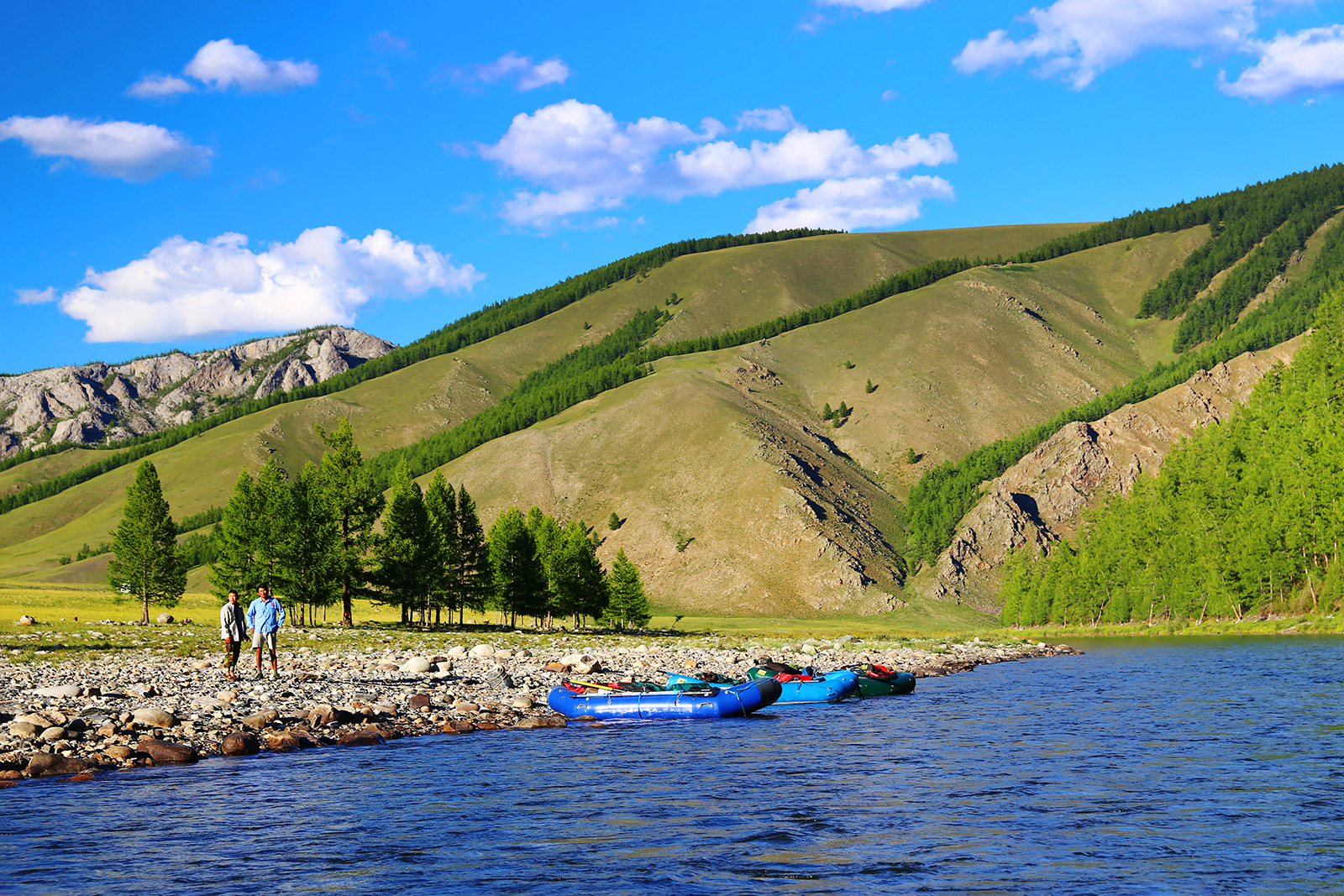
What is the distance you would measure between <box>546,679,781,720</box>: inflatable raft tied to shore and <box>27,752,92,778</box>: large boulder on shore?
19.4 metres

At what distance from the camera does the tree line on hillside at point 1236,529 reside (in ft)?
341

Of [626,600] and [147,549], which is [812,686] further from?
[626,600]

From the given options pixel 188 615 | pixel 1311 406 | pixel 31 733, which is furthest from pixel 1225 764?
pixel 1311 406

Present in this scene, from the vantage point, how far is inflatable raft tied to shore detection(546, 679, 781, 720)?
139 feet

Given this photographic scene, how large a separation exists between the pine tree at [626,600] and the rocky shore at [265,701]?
160 ft

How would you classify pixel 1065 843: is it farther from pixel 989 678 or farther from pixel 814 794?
pixel 989 678

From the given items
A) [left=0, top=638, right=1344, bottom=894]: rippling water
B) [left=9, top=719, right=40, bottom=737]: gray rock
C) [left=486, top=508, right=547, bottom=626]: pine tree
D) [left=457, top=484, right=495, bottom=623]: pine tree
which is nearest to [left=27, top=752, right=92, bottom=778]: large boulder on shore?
[left=0, top=638, right=1344, bottom=894]: rippling water

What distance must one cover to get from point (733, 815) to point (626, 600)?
9217 cm

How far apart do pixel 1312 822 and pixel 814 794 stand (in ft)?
37.4

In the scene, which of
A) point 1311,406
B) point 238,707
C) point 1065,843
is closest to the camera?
point 1065,843

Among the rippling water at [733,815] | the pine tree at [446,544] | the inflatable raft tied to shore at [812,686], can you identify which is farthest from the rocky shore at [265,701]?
the pine tree at [446,544]

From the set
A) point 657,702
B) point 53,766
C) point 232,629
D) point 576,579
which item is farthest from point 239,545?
point 53,766

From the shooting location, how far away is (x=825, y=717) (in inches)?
1763

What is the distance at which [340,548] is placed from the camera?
266 ft
